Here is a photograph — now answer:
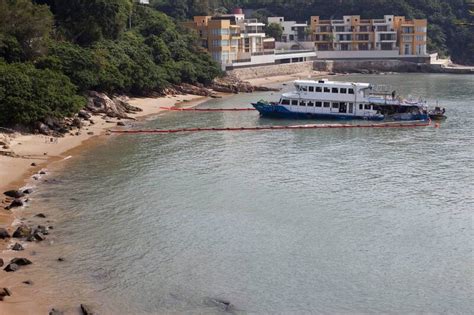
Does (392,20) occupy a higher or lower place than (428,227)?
higher

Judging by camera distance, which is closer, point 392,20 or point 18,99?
point 18,99

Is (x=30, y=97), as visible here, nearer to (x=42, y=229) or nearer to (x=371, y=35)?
(x=42, y=229)

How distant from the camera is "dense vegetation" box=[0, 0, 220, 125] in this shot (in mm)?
42969

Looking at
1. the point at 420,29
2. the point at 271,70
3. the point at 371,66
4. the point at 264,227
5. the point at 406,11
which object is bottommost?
the point at 264,227

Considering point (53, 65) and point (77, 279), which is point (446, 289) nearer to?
point (77, 279)

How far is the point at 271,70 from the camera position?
327 feet

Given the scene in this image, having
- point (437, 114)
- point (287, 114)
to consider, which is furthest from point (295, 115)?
point (437, 114)

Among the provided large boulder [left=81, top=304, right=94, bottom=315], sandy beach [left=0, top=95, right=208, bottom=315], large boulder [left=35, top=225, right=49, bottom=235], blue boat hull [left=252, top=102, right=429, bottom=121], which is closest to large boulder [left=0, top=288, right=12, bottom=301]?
sandy beach [left=0, top=95, right=208, bottom=315]

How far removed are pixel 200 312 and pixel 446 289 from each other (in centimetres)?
800

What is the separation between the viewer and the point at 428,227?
27.4 meters

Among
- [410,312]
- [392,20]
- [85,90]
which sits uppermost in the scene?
[392,20]

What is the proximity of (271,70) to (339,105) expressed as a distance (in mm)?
43184

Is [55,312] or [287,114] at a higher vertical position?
[287,114]

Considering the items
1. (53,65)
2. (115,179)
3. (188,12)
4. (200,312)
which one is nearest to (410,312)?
(200,312)
